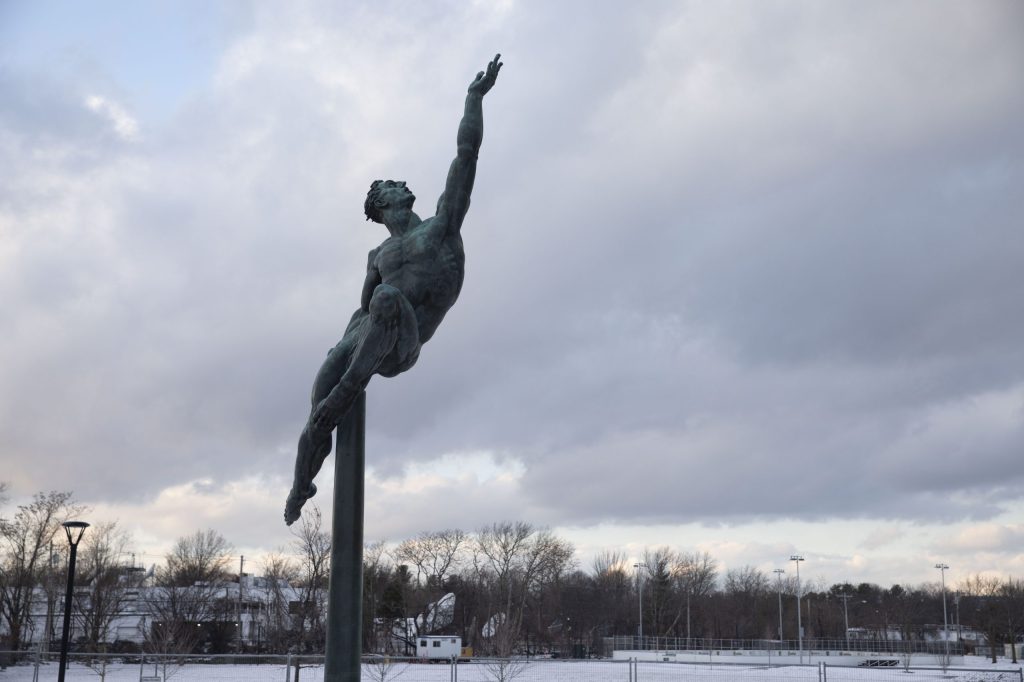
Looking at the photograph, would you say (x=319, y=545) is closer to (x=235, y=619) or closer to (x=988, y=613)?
(x=235, y=619)

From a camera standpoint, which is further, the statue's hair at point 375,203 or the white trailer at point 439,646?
the white trailer at point 439,646

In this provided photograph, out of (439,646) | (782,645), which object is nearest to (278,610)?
(439,646)

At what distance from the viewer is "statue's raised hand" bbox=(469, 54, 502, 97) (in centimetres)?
779

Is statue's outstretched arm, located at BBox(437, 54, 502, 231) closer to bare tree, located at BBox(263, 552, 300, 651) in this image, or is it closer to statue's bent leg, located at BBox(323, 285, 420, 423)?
statue's bent leg, located at BBox(323, 285, 420, 423)

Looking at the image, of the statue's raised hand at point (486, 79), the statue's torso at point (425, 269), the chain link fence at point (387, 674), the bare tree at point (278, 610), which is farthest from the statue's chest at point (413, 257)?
the bare tree at point (278, 610)

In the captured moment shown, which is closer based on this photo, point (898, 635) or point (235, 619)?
point (235, 619)

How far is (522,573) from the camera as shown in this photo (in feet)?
270

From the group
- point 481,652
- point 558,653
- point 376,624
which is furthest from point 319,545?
point 558,653

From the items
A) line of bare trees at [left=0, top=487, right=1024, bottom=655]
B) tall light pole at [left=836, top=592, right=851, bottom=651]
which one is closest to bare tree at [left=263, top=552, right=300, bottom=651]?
line of bare trees at [left=0, top=487, right=1024, bottom=655]

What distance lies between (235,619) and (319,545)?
74.5ft

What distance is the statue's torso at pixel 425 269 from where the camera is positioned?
299 inches

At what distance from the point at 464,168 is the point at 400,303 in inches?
48.9

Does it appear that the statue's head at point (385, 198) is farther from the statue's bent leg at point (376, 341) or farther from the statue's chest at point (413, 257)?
the statue's bent leg at point (376, 341)

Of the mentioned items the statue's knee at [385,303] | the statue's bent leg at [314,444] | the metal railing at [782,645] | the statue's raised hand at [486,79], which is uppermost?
the statue's raised hand at [486,79]
